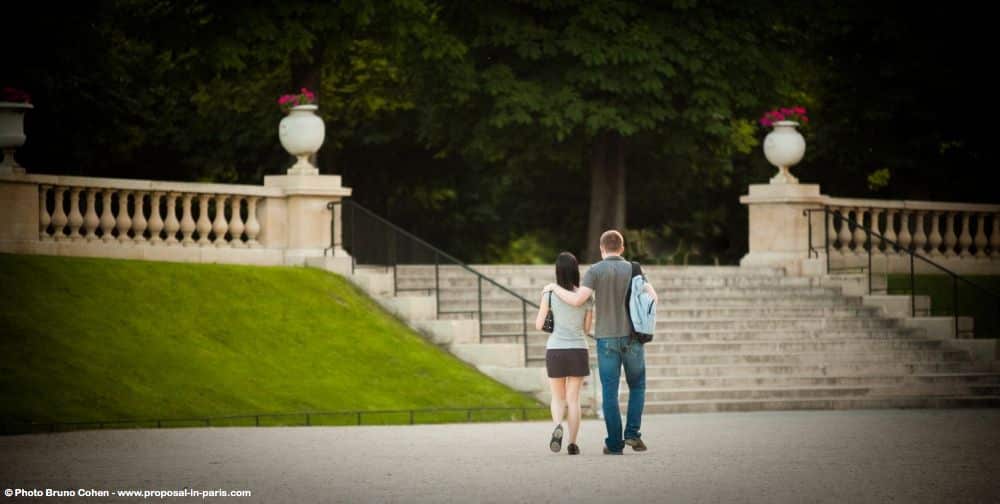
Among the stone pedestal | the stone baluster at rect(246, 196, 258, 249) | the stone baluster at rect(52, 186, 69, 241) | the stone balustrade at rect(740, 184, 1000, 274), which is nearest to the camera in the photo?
the stone pedestal

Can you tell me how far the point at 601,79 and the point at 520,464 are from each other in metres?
20.0

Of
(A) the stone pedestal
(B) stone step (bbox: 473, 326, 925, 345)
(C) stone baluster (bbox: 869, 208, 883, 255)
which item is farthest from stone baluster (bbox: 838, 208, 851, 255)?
(A) the stone pedestal

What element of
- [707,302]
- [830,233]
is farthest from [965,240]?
[707,302]

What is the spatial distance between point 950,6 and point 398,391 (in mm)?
19065

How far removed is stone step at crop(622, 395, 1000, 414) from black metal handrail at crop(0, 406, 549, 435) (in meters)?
1.66

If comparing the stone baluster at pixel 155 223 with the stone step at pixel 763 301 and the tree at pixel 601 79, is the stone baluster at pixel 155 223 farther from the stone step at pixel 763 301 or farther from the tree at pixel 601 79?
the tree at pixel 601 79

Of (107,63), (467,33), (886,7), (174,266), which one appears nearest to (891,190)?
(886,7)

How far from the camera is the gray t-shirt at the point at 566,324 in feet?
50.5

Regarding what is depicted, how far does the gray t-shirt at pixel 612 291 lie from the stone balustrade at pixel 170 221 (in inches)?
366

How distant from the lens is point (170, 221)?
24234 mm

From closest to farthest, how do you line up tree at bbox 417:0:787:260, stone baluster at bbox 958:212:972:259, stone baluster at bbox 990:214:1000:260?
stone baluster at bbox 958:212:972:259 → stone baluster at bbox 990:214:1000:260 → tree at bbox 417:0:787:260

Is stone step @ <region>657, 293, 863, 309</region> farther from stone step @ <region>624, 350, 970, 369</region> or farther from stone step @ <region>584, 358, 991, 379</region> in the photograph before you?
stone step @ <region>584, 358, 991, 379</region>

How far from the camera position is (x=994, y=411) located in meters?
22.6

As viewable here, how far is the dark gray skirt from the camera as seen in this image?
15422 millimetres
